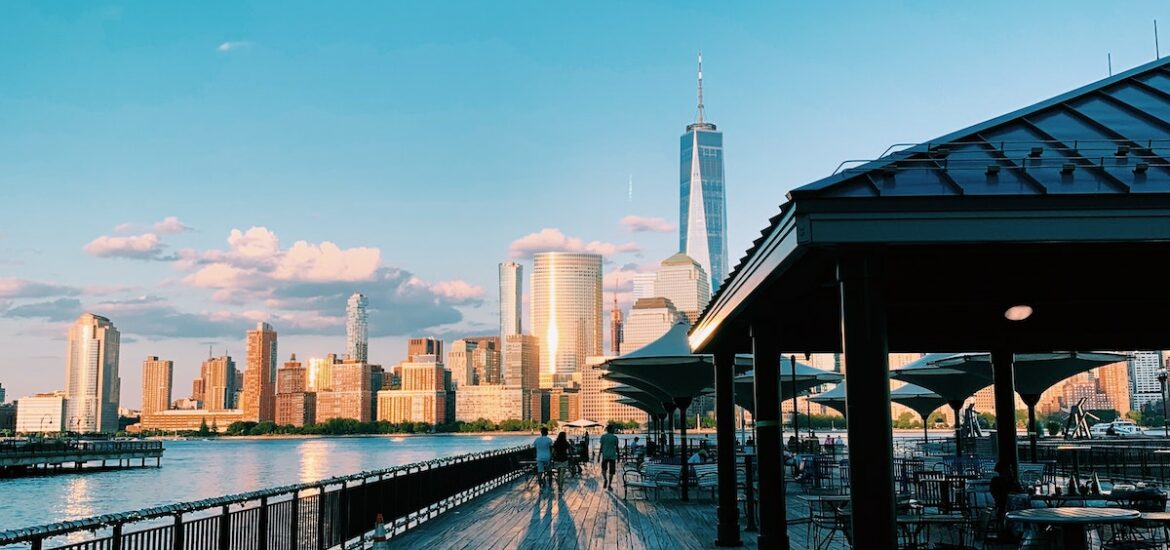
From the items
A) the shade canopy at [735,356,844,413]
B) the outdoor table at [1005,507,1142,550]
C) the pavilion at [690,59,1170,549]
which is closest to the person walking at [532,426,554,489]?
the shade canopy at [735,356,844,413]

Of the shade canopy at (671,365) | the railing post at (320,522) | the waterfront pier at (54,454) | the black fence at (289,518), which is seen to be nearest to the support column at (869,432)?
the black fence at (289,518)

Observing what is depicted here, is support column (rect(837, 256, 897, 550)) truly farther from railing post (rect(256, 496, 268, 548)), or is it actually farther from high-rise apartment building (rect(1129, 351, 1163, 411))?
high-rise apartment building (rect(1129, 351, 1163, 411))

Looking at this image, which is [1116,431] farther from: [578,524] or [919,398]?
[578,524]

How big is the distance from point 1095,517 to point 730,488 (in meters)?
5.87

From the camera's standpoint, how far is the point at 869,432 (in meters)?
6.85

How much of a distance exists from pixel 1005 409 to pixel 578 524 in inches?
284

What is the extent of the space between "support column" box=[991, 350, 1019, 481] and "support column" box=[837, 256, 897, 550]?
9.46 meters

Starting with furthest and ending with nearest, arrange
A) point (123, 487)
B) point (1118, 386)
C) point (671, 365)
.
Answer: point (1118, 386) < point (123, 487) < point (671, 365)

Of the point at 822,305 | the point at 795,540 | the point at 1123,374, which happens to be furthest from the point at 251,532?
the point at 1123,374

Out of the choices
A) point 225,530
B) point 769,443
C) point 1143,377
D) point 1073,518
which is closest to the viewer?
point 1073,518

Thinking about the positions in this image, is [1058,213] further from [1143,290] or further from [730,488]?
[730,488]

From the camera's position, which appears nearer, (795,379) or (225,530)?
(225,530)

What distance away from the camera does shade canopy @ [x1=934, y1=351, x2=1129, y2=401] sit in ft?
72.7

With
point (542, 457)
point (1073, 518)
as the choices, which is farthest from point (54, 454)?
point (1073, 518)
